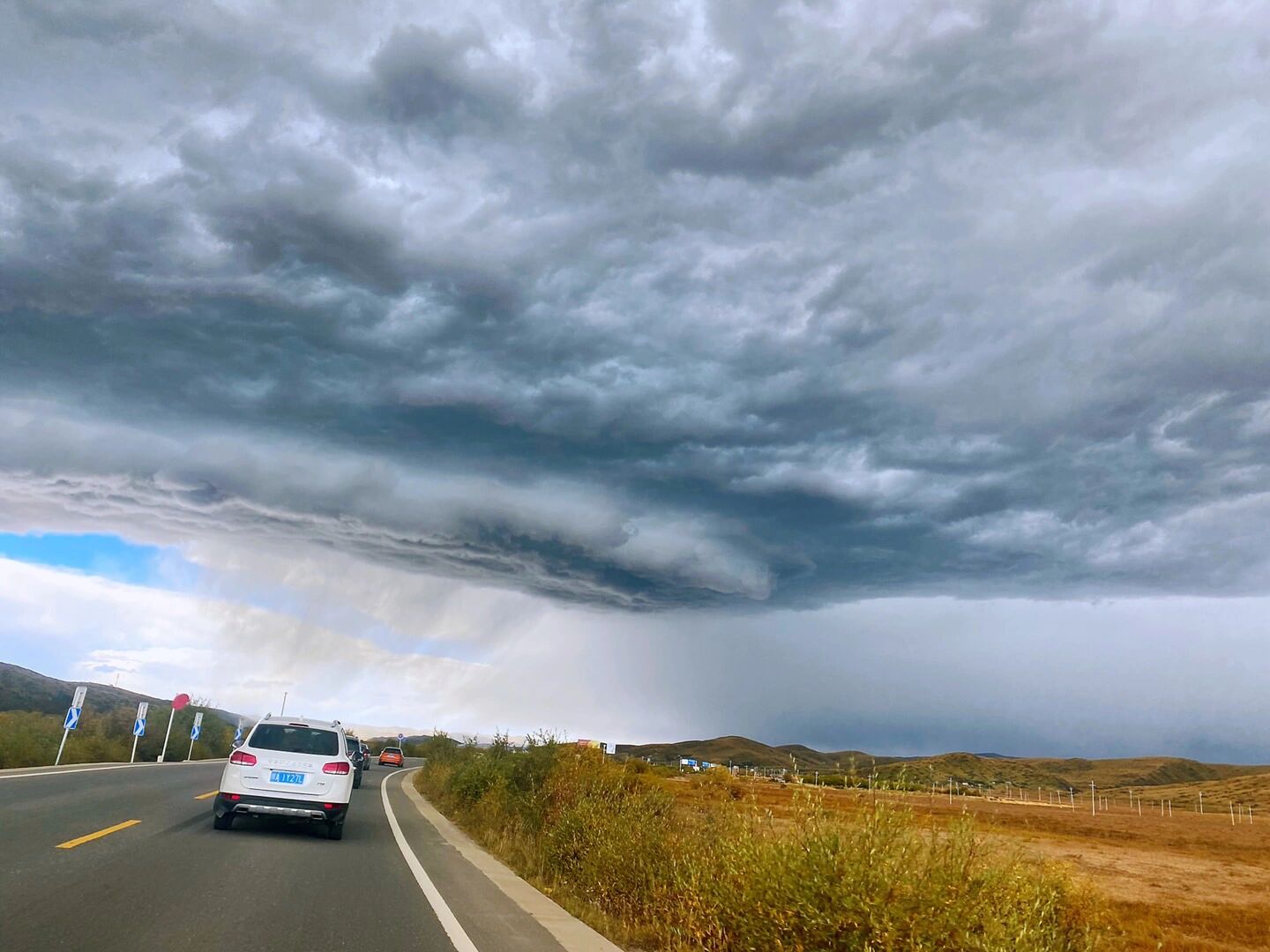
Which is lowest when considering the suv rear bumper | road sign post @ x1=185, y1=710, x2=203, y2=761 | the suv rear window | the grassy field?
the grassy field

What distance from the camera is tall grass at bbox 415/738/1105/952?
20.9 feet

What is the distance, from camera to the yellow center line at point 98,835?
11820mm

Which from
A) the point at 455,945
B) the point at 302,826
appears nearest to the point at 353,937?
the point at 455,945

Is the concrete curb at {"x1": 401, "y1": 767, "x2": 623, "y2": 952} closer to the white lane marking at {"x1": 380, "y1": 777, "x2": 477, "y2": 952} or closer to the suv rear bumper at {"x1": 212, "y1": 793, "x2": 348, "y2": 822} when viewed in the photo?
the white lane marking at {"x1": 380, "y1": 777, "x2": 477, "y2": 952}

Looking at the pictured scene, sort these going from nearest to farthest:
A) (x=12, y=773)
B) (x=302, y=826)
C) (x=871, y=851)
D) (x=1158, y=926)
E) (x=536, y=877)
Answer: (x=871, y=851) → (x=536, y=877) → (x=302, y=826) → (x=1158, y=926) → (x=12, y=773)

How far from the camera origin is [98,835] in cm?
1314

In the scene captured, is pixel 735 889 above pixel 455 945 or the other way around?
above

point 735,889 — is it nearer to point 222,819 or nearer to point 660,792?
point 660,792

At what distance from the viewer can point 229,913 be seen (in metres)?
8.66

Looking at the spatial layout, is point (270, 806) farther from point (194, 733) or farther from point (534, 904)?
point (194, 733)

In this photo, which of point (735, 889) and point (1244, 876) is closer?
point (735, 889)

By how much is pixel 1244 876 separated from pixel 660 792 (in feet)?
92.1

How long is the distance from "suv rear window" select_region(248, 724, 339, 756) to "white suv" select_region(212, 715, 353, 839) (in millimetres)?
14

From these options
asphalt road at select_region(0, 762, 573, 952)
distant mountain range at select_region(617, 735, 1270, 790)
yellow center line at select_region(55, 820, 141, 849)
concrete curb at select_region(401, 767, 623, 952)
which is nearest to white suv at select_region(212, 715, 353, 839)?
asphalt road at select_region(0, 762, 573, 952)
